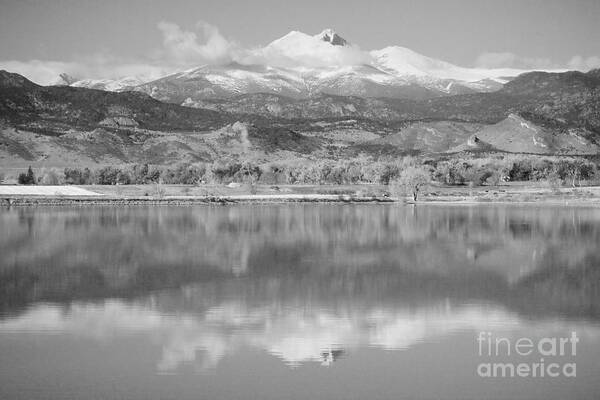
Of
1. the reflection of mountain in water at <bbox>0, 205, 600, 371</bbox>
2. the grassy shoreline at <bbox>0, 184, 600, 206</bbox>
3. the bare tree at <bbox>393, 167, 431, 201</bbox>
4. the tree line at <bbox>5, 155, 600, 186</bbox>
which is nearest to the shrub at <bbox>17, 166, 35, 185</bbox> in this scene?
the tree line at <bbox>5, 155, 600, 186</bbox>

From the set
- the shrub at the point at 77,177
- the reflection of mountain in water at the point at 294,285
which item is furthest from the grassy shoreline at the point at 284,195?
the reflection of mountain in water at the point at 294,285

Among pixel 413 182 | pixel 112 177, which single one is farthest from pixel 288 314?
pixel 112 177

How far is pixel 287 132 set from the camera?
604 feet

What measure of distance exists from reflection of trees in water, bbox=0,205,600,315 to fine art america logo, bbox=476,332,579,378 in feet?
12.7

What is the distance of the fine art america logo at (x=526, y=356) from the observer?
50.9 ft

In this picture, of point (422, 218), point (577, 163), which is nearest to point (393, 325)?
point (422, 218)

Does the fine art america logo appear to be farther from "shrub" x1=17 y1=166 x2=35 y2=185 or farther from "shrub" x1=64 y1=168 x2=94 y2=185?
"shrub" x1=64 y1=168 x2=94 y2=185

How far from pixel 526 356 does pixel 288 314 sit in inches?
262

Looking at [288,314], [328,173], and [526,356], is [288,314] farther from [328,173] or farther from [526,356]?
[328,173]

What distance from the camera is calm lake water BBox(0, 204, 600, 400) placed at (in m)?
14.9

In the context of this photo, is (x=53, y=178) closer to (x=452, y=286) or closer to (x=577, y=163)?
(x=577, y=163)

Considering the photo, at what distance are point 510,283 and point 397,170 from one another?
277ft

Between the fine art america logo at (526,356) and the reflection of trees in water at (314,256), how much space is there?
3857 millimetres

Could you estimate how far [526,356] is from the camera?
16.6 metres
